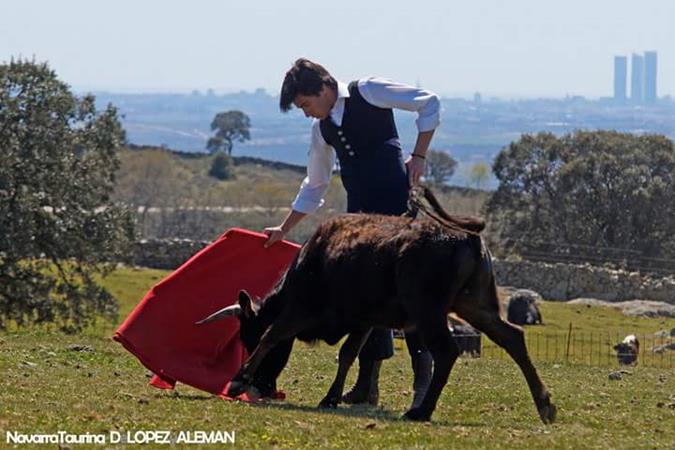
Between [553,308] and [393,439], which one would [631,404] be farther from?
[553,308]

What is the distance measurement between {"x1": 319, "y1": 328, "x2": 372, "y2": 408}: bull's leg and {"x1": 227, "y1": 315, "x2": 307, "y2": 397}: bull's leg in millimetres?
516

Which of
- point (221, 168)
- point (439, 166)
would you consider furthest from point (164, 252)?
point (439, 166)

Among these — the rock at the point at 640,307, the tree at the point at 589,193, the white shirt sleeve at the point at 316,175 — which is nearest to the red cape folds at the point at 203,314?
the white shirt sleeve at the point at 316,175

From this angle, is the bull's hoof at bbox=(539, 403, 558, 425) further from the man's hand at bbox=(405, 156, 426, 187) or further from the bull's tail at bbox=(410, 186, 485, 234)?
the man's hand at bbox=(405, 156, 426, 187)

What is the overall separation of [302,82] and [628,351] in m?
20.7

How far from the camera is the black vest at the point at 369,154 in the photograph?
12.0 meters

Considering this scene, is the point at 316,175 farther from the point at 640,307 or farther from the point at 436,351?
the point at 640,307

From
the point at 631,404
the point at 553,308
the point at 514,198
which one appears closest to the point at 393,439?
the point at 631,404

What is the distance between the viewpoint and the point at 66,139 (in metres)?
40.2

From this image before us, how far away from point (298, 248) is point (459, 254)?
103 inches

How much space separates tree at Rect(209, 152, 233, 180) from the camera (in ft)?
403

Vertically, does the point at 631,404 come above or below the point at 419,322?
below

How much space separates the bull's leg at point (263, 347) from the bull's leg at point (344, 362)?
52 centimetres

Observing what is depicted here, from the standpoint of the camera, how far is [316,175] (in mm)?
12719
